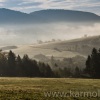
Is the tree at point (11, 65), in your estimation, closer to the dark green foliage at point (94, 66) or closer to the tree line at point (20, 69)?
the tree line at point (20, 69)

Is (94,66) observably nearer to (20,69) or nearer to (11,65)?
(20,69)

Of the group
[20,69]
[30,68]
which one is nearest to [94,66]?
[30,68]

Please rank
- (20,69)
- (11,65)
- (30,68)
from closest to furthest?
1. (20,69)
2. (30,68)
3. (11,65)

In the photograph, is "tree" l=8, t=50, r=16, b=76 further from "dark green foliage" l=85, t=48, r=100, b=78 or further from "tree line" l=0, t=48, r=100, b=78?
"dark green foliage" l=85, t=48, r=100, b=78

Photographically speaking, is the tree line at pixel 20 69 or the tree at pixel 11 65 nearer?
the tree line at pixel 20 69

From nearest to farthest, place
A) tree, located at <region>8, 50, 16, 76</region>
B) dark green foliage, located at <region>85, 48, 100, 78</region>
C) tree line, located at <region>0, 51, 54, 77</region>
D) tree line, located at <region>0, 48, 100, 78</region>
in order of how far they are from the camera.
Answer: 1. dark green foliage, located at <region>85, 48, 100, 78</region>
2. tree line, located at <region>0, 48, 100, 78</region>
3. tree line, located at <region>0, 51, 54, 77</region>
4. tree, located at <region>8, 50, 16, 76</region>

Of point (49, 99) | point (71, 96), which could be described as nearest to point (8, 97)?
point (49, 99)

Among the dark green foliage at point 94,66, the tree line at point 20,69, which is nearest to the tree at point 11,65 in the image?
the tree line at point 20,69

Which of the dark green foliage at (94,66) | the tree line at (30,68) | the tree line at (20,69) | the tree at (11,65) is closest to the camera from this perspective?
the dark green foliage at (94,66)

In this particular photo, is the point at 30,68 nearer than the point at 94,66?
No

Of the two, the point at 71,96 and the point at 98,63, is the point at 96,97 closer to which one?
the point at 71,96

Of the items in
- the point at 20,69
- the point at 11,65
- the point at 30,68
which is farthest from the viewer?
the point at 11,65

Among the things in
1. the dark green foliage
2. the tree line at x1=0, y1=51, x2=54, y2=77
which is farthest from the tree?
the dark green foliage

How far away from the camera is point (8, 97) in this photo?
1436 inches
